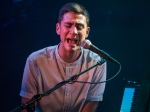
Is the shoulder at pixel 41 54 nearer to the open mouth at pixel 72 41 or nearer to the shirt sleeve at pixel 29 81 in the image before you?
the shirt sleeve at pixel 29 81

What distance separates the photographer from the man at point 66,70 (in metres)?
2.47

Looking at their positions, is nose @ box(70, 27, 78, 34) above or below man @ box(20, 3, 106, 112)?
above

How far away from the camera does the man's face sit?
7.92 ft

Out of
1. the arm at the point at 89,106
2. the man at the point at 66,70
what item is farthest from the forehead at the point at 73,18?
the arm at the point at 89,106

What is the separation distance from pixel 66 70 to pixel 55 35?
3.79ft

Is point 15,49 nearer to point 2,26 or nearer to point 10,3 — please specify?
point 2,26

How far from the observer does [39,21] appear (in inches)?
140

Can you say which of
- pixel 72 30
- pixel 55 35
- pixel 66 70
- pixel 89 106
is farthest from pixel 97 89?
pixel 55 35

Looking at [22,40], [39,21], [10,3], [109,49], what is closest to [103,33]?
[109,49]

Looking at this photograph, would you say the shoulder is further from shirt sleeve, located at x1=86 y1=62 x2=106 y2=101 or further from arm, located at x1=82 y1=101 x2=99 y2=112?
arm, located at x1=82 y1=101 x2=99 y2=112

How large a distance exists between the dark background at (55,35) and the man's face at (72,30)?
1158mm

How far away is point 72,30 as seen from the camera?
7.90ft

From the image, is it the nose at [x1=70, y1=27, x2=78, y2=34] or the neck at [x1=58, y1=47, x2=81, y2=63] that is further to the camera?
the neck at [x1=58, y1=47, x2=81, y2=63]

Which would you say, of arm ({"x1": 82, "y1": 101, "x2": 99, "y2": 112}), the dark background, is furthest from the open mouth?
the dark background
